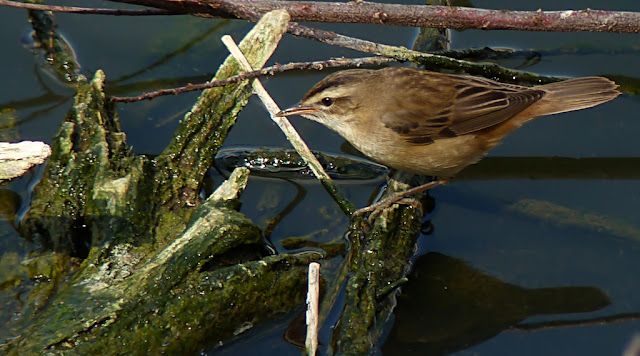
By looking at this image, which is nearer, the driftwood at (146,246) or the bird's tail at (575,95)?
the driftwood at (146,246)

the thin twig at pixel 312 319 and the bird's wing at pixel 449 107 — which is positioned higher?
the bird's wing at pixel 449 107

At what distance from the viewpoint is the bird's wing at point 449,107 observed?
18.8 feet

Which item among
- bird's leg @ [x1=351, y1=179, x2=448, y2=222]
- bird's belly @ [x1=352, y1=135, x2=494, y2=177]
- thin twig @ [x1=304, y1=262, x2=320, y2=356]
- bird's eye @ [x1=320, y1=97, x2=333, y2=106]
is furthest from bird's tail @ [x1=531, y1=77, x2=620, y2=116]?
thin twig @ [x1=304, y1=262, x2=320, y2=356]

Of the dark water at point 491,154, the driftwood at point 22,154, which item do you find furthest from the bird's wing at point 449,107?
the driftwood at point 22,154

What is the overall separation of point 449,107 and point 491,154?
2.34ft

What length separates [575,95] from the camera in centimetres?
581

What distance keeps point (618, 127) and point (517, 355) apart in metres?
2.53

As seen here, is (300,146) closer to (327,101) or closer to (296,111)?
(296,111)

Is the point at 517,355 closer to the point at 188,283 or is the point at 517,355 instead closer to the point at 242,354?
the point at 242,354

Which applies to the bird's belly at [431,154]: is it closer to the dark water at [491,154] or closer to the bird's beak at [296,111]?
the dark water at [491,154]

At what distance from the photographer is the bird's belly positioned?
18.5 feet

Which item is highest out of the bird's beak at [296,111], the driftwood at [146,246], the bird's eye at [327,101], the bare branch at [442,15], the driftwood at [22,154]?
the bare branch at [442,15]

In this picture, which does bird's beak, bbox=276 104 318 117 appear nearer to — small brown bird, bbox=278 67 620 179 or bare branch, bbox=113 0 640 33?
small brown bird, bbox=278 67 620 179

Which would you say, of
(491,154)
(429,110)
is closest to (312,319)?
(429,110)
